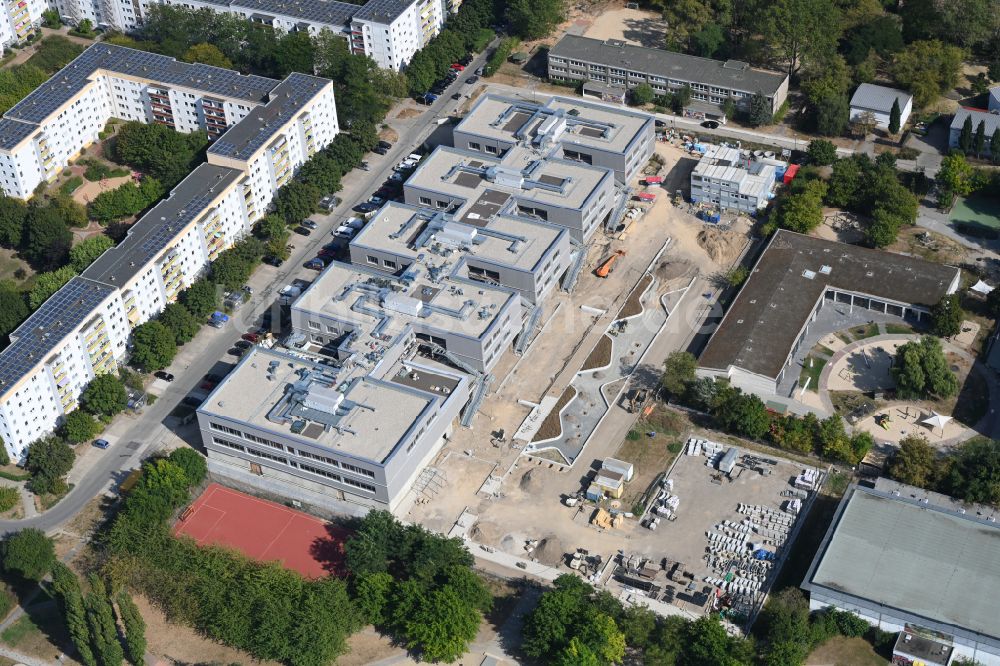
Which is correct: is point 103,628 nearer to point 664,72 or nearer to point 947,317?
point 947,317

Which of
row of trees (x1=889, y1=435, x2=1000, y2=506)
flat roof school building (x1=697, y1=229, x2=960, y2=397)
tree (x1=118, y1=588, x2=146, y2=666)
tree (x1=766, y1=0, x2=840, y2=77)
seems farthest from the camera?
tree (x1=766, y1=0, x2=840, y2=77)

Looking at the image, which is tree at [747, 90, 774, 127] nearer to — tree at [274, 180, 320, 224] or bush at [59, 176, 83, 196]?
tree at [274, 180, 320, 224]

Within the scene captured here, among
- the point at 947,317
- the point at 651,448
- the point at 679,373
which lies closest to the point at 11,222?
the point at 651,448

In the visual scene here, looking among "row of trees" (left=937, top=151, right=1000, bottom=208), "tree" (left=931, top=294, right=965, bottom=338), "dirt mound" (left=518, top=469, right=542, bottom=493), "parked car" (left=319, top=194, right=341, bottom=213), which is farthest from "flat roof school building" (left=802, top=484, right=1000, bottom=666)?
"parked car" (left=319, top=194, right=341, bottom=213)

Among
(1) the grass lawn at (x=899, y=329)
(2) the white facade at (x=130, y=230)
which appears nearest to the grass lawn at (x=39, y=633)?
(2) the white facade at (x=130, y=230)

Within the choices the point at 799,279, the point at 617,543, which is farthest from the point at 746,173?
the point at 617,543

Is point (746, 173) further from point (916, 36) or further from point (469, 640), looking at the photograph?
point (469, 640)
